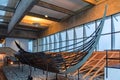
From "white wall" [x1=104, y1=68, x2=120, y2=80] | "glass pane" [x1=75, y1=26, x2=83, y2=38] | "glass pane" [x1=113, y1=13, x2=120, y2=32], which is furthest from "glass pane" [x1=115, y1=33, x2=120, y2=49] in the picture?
"white wall" [x1=104, y1=68, x2=120, y2=80]

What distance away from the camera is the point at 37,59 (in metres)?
4.66

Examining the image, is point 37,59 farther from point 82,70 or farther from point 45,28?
point 45,28

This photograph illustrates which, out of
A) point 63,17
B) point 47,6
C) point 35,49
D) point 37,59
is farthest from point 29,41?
point 37,59

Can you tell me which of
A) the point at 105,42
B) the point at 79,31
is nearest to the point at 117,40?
the point at 105,42

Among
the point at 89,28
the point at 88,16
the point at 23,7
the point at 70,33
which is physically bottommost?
the point at 70,33

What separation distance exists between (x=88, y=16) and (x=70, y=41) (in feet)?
8.56

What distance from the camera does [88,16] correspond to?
30.0 feet

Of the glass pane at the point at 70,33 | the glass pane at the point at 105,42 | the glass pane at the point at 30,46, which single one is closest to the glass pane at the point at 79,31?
the glass pane at the point at 70,33

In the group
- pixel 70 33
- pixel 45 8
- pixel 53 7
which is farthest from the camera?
pixel 70 33

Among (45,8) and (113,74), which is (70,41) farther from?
(113,74)

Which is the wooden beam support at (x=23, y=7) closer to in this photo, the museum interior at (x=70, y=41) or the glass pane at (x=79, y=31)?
the museum interior at (x=70, y=41)

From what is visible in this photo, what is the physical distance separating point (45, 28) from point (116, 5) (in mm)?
8486

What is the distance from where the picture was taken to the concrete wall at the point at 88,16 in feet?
24.5

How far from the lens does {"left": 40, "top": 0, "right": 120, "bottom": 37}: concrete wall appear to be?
7.48 meters
